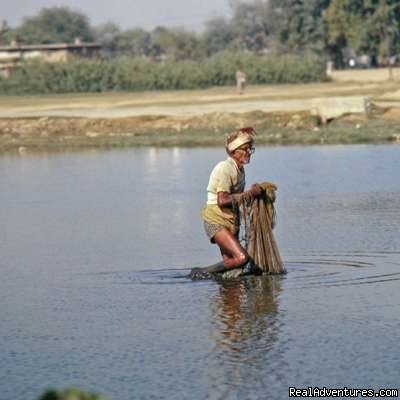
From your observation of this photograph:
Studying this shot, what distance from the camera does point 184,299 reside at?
454 inches

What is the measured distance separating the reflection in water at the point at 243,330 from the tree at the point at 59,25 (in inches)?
5285

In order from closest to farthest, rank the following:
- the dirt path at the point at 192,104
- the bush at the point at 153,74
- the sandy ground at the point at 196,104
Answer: the sandy ground at the point at 196,104 → the dirt path at the point at 192,104 → the bush at the point at 153,74

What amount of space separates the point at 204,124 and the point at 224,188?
24.6 meters

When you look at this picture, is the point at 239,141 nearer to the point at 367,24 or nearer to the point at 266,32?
the point at 367,24

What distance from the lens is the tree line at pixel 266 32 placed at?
266ft

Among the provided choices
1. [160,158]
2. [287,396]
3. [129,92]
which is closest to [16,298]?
[287,396]

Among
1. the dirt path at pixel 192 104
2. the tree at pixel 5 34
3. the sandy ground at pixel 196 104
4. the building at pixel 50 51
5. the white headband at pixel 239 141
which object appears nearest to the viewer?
the white headband at pixel 239 141

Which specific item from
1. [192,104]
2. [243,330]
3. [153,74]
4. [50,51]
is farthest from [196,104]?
[50,51]

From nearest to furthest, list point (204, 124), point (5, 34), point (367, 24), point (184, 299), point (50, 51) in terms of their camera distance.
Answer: point (184, 299)
point (204, 124)
point (367, 24)
point (50, 51)
point (5, 34)

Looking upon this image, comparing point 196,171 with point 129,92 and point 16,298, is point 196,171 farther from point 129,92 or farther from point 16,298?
point 129,92

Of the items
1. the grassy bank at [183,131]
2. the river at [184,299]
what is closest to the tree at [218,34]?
the grassy bank at [183,131]

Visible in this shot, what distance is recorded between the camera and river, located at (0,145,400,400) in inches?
344

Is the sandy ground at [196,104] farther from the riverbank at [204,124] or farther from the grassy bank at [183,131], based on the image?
the grassy bank at [183,131]

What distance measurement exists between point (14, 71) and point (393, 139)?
41.4 meters
